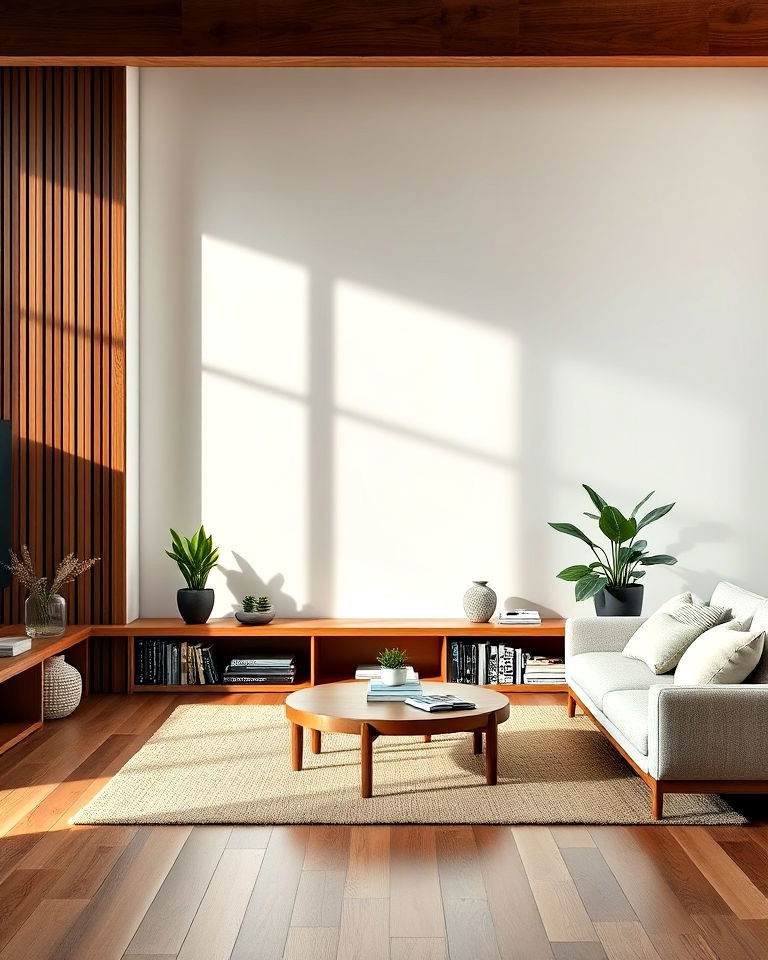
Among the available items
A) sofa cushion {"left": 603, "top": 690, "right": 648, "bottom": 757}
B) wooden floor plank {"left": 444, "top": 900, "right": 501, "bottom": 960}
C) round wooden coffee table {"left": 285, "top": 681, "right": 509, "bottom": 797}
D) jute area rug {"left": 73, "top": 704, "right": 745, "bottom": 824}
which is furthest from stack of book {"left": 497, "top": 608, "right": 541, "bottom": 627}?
wooden floor plank {"left": 444, "top": 900, "right": 501, "bottom": 960}

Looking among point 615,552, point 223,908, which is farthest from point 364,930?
point 615,552

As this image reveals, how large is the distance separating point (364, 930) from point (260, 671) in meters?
3.15

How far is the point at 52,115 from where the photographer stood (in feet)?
18.7

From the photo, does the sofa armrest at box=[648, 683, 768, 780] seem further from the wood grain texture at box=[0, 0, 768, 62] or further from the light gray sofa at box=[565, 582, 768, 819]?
the wood grain texture at box=[0, 0, 768, 62]

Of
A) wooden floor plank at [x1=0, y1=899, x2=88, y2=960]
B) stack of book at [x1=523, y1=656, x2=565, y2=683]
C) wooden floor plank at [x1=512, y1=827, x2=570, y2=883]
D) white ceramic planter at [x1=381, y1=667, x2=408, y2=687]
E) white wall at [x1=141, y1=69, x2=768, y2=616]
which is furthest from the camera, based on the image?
white wall at [x1=141, y1=69, x2=768, y2=616]

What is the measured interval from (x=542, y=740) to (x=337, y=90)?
3.90 m

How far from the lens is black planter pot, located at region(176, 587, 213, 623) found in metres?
5.68

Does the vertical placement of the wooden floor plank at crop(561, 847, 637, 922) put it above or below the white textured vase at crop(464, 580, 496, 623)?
below

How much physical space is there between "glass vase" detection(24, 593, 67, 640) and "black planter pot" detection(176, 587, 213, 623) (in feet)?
2.38

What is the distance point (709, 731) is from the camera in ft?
11.1

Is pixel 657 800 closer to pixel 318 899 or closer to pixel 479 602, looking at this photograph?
pixel 318 899

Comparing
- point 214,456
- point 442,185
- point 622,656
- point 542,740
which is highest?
point 442,185

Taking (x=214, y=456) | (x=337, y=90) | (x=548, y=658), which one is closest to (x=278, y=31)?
(x=337, y=90)

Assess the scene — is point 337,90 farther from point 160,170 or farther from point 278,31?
point 278,31
